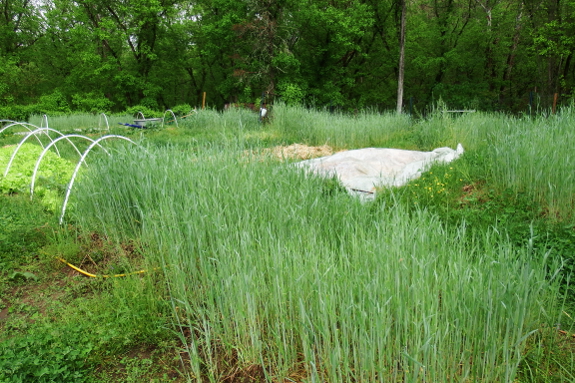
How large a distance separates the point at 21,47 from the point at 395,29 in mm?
24048

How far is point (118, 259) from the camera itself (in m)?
3.40

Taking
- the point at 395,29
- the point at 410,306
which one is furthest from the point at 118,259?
the point at 395,29

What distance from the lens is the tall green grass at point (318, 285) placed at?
1.69m

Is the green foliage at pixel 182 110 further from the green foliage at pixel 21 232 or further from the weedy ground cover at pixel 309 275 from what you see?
the weedy ground cover at pixel 309 275

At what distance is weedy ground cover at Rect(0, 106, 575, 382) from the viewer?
1.74 metres

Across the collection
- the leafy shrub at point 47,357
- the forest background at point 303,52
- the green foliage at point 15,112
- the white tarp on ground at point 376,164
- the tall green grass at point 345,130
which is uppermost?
the forest background at point 303,52

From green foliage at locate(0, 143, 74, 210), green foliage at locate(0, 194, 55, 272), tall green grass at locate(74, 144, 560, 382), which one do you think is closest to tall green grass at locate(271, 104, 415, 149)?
green foliage at locate(0, 143, 74, 210)

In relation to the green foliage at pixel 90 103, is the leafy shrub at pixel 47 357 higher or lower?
lower

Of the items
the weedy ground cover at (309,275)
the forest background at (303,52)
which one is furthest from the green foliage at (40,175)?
the forest background at (303,52)

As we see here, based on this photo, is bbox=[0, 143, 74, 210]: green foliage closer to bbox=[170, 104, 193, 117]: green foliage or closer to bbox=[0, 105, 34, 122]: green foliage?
bbox=[170, 104, 193, 117]: green foliage

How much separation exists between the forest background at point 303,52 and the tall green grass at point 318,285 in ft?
52.6

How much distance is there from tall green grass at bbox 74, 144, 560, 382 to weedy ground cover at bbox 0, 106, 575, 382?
0.02m

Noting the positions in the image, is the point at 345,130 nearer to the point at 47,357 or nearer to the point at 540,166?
the point at 540,166

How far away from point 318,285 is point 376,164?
174 inches
